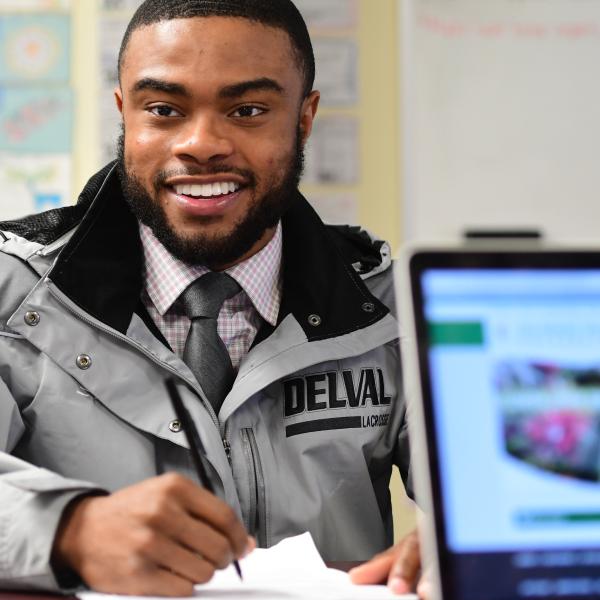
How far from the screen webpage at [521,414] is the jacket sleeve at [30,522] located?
0.39 metres

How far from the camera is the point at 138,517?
0.79m

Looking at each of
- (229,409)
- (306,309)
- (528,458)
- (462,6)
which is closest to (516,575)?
(528,458)

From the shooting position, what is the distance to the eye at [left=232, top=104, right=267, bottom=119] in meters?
1.31

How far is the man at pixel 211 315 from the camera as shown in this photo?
120 cm

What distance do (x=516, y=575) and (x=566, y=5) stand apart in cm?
219

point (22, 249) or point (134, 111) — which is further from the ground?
point (134, 111)

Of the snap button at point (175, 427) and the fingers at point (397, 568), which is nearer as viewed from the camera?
the fingers at point (397, 568)

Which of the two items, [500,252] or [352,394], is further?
[352,394]

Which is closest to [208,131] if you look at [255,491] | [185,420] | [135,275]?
[135,275]

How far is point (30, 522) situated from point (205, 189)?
1.98ft

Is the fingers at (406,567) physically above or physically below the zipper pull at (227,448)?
below

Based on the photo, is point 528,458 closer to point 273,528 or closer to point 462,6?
point 273,528

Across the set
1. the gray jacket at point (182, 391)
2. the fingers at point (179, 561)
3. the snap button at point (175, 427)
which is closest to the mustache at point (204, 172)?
the gray jacket at point (182, 391)

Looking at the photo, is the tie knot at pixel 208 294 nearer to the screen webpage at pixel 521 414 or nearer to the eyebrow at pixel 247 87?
the eyebrow at pixel 247 87
